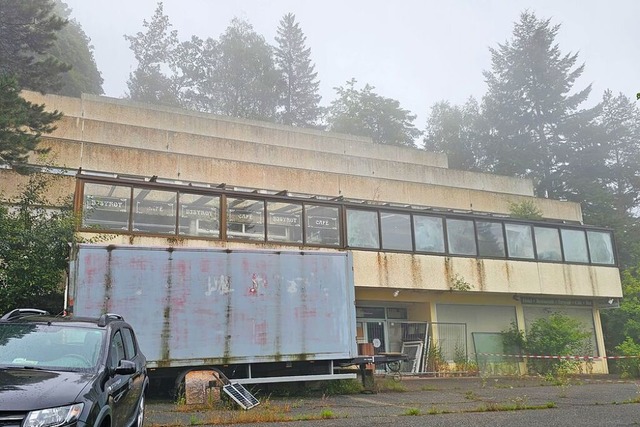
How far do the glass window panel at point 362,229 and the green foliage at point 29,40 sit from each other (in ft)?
40.4

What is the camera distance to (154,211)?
1694 cm

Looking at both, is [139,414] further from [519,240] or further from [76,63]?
[76,63]

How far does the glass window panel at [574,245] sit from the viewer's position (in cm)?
2469

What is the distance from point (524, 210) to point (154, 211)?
66.2 feet

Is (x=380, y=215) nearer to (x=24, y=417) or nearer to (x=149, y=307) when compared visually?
(x=149, y=307)

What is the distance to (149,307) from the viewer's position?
12.6m

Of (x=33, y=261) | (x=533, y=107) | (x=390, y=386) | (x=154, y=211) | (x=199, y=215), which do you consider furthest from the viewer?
(x=533, y=107)

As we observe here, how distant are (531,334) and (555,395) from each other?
9.44 metres

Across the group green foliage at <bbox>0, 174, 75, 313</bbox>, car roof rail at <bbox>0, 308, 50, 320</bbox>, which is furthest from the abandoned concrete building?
car roof rail at <bbox>0, 308, 50, 320</bbox>

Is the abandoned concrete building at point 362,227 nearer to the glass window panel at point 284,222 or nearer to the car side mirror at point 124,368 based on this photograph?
the glass window panel at point 284,222

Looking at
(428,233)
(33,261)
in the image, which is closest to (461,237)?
(428,233)

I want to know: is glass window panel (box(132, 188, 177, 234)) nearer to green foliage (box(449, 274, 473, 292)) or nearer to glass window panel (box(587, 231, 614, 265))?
green foliage (box(449, 274, 473, 292))

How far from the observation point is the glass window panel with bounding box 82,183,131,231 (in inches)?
628

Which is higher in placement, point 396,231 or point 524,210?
point 524,210
